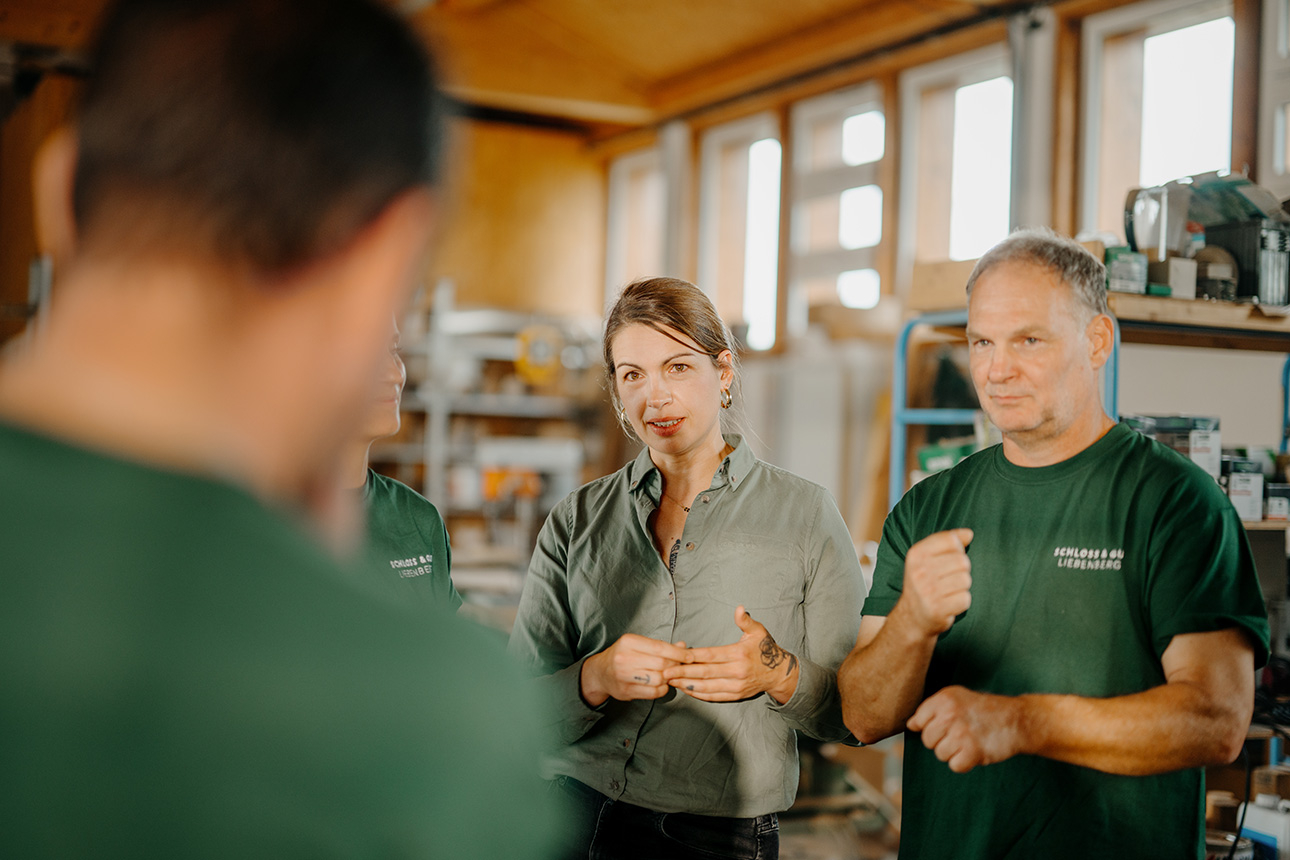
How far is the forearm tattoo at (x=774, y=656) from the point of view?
5.53ft

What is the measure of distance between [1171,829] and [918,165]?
642cm

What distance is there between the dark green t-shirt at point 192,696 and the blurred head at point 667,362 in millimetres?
1485

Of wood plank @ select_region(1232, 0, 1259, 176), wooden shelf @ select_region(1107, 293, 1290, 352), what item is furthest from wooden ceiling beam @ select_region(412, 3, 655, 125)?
wooden shelf @ select_region(1107, 293, 1290, 352)

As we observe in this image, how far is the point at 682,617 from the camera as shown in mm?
1872

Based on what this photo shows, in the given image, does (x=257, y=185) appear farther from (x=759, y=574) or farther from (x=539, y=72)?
(x=539, y=72)

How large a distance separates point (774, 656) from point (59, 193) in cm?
136

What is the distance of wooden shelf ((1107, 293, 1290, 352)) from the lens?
2.70 m

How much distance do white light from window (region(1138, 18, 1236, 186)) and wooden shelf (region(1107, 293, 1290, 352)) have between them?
2436mm

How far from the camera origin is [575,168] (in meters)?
10.8

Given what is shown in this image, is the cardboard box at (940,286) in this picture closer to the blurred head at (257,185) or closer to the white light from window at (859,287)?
the blurred head at (257,185)

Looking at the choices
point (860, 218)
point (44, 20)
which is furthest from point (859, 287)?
point (44, 20)

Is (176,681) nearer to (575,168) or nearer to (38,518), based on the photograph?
(38,518)

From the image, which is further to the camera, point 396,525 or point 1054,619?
point 396,525

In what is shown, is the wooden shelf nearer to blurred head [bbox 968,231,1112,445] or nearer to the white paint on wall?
the white paint on wall
